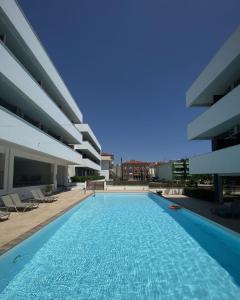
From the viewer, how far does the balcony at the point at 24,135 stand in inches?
423

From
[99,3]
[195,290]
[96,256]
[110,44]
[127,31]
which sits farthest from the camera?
[110,44]

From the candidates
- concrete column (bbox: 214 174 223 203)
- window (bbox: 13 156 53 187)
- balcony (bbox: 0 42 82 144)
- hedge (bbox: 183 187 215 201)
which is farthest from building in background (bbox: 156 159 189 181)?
balcony (bbox: 0 42 82 144)

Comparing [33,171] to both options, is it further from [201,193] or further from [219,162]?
[219,162]

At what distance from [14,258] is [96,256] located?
2.21 m

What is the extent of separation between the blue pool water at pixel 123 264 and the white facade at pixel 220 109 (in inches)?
178

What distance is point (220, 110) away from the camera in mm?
13555

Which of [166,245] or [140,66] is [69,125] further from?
[166,245]

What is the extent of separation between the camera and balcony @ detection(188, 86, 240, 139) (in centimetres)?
1192

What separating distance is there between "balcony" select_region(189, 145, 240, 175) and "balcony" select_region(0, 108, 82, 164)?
10.5 metres

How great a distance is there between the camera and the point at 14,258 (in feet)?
20.2

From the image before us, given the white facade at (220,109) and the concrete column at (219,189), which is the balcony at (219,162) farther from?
the concrete column at (219,189)

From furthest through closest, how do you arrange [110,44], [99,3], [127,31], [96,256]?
1. [110,44]
2. [127,31]
3. [99,3]
4. [96,256]

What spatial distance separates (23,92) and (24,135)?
219 cm

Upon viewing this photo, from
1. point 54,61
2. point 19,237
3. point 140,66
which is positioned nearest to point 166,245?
point 19,237
